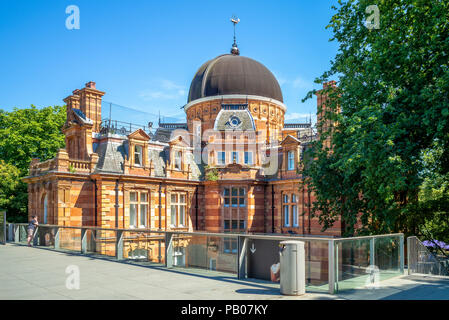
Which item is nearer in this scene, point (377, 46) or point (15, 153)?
point (377, 46)

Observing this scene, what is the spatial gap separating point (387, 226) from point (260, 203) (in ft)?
56.5

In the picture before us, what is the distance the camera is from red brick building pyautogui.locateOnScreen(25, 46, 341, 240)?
2562cm

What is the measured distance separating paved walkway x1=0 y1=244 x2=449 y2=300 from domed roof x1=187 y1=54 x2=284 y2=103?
28867mm

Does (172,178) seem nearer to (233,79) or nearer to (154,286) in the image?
(233,79)

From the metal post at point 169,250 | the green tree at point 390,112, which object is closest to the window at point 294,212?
the green tree at point 390,112

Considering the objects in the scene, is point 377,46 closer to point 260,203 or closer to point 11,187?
point 260,203

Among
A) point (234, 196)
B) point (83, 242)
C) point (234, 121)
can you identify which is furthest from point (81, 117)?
point (234, 121)

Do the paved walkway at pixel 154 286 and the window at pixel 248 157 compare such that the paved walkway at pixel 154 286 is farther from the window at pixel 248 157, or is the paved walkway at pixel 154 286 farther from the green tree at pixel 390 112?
the window at pixel 248 157

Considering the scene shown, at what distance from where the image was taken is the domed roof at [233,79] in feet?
130

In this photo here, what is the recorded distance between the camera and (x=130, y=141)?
2791cm

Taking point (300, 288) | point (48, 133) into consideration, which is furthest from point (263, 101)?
point (300, 288)

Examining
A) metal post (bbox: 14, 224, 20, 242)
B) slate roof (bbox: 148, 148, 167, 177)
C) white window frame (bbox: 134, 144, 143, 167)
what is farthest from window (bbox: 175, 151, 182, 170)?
metal post (bbox: 14, 224, 20, 242)

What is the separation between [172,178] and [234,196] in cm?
511
